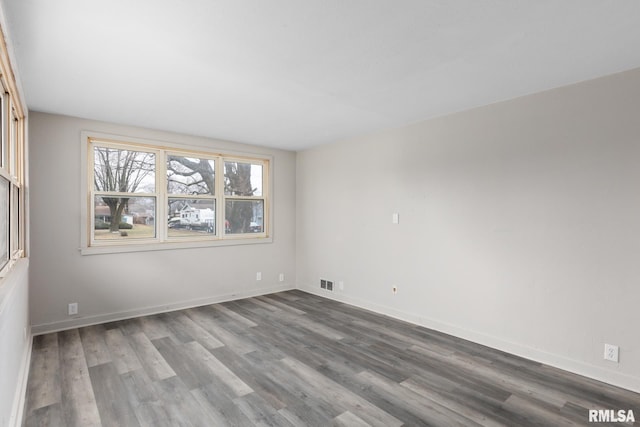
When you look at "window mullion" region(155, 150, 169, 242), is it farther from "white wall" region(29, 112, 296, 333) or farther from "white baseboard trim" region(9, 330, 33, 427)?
"white baseboard trim" region(9, 330, 33, 427)

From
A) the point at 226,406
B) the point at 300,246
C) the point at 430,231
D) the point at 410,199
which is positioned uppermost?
the point at 410,199

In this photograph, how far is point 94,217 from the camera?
397 centimetres

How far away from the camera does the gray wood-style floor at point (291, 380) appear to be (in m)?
2.20

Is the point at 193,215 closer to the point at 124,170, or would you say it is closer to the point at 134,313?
the point at 124,170

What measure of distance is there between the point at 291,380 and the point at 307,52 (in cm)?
247

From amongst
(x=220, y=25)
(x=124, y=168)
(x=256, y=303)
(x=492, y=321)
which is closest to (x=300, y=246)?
(x=256, y=303)

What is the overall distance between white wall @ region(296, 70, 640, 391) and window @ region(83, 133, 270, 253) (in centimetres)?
179

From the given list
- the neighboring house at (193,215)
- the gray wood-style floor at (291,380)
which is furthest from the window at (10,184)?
the neighboring house at (193,215)

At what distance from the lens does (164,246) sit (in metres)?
4.41

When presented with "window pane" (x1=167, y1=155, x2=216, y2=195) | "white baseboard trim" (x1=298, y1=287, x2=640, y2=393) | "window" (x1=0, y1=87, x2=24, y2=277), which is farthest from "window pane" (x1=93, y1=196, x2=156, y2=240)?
"white baseboard trim" (x1=298, y1=287, x2=640, y2=393)

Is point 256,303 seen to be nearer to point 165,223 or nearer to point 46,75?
point 165,223

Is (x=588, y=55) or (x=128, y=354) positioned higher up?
(x=588, y=55)

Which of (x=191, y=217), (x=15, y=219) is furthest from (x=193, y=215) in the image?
(x=15, y=219)

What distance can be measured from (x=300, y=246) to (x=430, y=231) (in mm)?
2515
